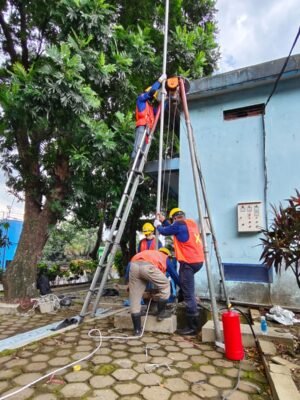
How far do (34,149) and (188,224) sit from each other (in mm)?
4778

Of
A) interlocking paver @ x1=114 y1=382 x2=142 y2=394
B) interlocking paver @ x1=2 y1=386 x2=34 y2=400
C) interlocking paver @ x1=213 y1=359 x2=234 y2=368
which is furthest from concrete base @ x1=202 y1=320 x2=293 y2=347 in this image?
interlocking paver @ x1=2 y1=386 x2=34 y2=400

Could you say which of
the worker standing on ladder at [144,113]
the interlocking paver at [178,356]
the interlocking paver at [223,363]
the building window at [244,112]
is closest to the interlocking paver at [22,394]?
the interlocking paver at [178,356]

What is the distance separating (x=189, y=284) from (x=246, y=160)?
10.8 feet

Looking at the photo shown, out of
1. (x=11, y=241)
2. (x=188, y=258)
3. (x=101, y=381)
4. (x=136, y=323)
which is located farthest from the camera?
(x=11, y=241)

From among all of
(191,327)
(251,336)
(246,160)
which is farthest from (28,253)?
(246,160)

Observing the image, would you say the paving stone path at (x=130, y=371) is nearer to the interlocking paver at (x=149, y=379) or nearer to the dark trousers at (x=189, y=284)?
the interlocking paver at (x=149, y=379)

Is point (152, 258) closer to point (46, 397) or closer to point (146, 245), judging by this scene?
point (146, 245)

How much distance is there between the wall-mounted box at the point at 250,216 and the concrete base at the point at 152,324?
2535 mm

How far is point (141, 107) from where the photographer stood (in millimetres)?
5910

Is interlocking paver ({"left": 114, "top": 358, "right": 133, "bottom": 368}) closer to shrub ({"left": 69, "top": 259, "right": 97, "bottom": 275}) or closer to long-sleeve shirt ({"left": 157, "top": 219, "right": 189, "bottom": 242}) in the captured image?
long-sleeve shirt ({"left": 157, "top": 219, "right": 189, "bottom": 242})

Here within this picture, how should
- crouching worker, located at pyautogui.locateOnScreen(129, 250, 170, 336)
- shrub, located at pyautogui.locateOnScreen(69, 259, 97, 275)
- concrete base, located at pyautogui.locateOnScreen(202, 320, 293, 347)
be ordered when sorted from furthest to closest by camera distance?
shrub, located at pyautogui.locateOnScreen(69, 259, 97, 275) < crouching worker, located at pyautogui.locateOnScreen(129, 250, 170, 336) < concrete base, located at pyautogui.locateOnScreen(202, 320, 293, 347)

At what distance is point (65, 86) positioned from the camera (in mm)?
5422

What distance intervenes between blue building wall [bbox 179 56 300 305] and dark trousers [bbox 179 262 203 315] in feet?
6.24

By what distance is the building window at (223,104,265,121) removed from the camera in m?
6.57
